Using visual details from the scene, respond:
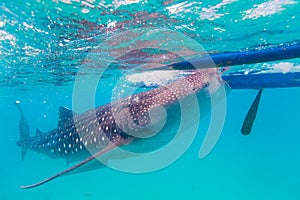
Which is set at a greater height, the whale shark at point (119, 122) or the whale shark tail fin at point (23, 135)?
the whale shark at point (119, 122)

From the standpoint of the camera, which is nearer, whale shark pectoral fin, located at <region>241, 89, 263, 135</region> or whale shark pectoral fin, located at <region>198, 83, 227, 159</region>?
whale shark pectoral fin, located at <region>198, 83, 227, 159</region>

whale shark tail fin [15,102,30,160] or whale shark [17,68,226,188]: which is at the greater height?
whale shark [17,68,226,188]

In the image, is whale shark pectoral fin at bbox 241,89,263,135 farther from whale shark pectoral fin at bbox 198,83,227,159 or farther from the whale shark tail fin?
the whale shark tail fin

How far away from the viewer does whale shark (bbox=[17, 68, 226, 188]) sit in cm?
480

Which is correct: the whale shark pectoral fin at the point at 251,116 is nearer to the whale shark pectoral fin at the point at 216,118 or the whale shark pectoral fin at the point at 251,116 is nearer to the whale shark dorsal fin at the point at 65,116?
the whale shark pectoral fin at the point at 216,118

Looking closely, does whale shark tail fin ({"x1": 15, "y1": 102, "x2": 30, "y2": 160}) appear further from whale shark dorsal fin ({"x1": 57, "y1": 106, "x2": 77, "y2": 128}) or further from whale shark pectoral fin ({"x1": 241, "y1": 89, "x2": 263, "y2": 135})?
whale shark pectoral fin ({"x1": 241, "y1": 89, "x2": 263, "y2": 135})

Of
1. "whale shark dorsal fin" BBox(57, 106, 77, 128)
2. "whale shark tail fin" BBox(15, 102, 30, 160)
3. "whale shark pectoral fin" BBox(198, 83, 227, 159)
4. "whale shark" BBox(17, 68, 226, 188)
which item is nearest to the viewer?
"whale shark" BBox(17, 68, 226, 188)

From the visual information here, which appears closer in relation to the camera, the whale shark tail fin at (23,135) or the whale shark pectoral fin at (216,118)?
the whale shark pectoral fin at (216,118)

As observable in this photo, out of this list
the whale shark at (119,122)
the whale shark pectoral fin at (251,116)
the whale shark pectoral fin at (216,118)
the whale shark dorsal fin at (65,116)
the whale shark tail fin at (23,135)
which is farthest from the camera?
the whale shark tail fin at (23,135)

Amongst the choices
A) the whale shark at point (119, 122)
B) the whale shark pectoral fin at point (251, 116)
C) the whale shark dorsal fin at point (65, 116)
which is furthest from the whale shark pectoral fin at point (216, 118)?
the whale shark dorsal fin at point (65, 116)

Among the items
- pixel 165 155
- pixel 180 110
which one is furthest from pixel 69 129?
pixel 180 110

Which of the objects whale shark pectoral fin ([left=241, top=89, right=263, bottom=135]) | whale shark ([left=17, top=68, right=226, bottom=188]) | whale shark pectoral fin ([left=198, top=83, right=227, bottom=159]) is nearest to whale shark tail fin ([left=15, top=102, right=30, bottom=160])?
whale shark ([left=17, top=68, right=226, bottom=188])

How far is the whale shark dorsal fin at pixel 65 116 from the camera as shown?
716 cm

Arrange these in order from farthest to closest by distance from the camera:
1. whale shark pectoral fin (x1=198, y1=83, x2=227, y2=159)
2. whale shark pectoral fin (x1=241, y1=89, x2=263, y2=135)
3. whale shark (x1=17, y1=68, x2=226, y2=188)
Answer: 1. whale shark pectoral fin (x1=241, y1=89, x2=263, y2=135)
2. whale shark pectoral fin (x1=198, y1=83, x2=227, y2=159)
3. whale shark (x1=17, y1=68, x2=226, y2=188)
